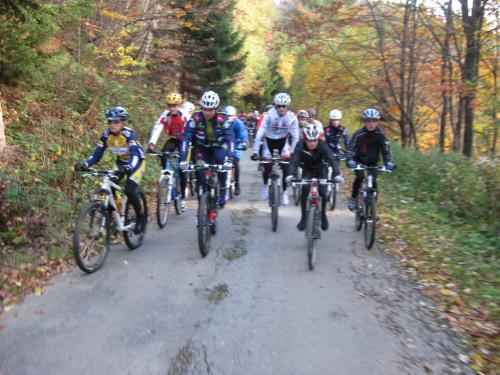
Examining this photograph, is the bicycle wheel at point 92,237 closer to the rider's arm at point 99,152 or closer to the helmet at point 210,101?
the rider's arm at point 99,152

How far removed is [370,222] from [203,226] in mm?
2877

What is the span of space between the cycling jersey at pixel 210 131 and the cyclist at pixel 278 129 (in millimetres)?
1486

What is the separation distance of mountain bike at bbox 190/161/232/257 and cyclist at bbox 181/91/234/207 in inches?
4.4

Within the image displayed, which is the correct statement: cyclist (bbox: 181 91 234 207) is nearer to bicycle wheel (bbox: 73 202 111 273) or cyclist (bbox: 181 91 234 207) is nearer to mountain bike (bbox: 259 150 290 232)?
mountain bike (bbox: 259 150 290 232)

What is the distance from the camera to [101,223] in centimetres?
625

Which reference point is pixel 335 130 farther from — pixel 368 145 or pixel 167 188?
pixel 167 188

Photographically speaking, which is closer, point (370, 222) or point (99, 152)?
→ point (99, 152)

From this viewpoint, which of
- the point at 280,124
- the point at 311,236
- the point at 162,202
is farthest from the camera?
the point at 280,124

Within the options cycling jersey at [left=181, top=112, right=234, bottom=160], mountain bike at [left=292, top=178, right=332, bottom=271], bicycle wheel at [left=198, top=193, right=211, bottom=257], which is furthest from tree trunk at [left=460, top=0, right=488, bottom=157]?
bicycle wheel at [left=198, top=193, right=211, bottom=257]

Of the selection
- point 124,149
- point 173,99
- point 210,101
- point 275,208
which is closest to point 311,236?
point 275,208

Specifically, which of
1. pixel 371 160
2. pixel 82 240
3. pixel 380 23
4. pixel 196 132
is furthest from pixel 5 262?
pixel 380 23

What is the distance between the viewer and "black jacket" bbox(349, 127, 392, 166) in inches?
332

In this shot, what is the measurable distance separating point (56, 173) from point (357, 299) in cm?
550

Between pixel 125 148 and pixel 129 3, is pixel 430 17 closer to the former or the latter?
pixel 129 3
